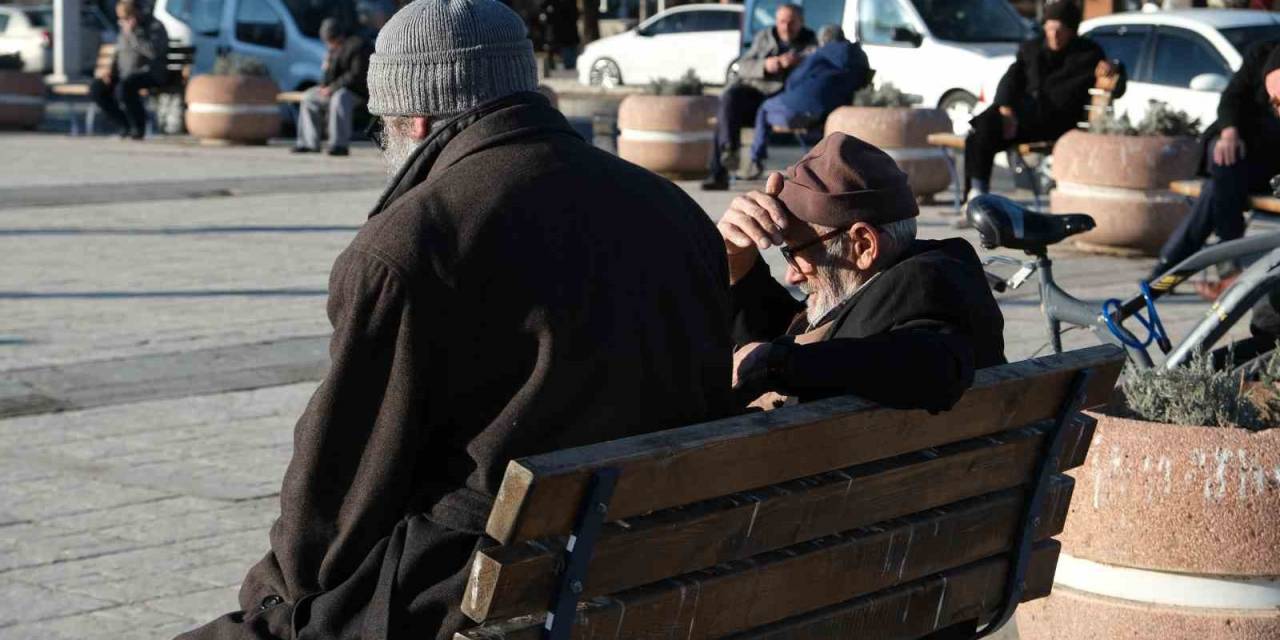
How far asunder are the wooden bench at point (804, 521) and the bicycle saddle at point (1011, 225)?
2.25m

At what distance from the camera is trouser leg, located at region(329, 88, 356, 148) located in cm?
1917

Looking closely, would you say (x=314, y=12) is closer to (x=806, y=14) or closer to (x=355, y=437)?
(x=806, y=14)

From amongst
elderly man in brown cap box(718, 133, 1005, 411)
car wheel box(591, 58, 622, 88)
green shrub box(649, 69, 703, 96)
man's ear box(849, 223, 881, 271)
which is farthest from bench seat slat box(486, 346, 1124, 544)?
car wheel box(591, 58, 622, 88)

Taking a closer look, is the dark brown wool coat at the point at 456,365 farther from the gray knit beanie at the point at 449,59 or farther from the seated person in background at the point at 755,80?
the seated person in background at the point at 755,80

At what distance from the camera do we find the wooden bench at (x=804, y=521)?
8.02ft

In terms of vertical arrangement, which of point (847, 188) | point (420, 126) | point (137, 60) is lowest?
point (137, 60)

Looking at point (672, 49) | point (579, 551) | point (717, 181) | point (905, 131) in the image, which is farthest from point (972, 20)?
point (579, 551)

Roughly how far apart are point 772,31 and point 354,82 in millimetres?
5437

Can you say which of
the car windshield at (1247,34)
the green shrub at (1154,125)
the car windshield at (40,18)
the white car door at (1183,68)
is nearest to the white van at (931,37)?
the white car door at (1183,68)

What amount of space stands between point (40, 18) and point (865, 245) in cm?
3117

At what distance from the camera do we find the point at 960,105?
1856 cm

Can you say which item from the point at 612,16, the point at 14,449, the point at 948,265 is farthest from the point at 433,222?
the point at 612,16

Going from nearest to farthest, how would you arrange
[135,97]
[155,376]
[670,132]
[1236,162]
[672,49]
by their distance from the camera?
[155,376], [1236,162], [670,132], [135,97], [672,49]

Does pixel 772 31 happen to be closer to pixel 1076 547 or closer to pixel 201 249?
pixel 201 249
